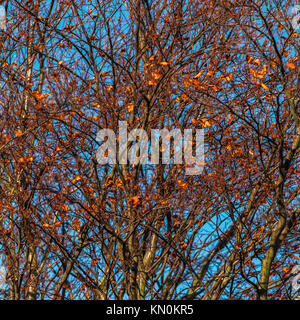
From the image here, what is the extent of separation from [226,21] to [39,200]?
13.9ft

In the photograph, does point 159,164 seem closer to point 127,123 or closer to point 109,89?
point 127,123

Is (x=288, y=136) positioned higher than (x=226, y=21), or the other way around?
(x=226, y=21)

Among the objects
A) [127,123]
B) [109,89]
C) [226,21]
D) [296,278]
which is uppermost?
[226,21]

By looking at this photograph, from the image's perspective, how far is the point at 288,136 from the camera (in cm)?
799

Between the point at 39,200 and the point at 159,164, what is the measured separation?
2050 mm

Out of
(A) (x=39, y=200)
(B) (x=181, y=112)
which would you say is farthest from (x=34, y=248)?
(B) (x=181, y=112)

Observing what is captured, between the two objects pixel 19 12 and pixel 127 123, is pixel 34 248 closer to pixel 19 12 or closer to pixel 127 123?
pixel 127 123

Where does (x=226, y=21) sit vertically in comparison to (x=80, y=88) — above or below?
above

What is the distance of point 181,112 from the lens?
27.9 feet
